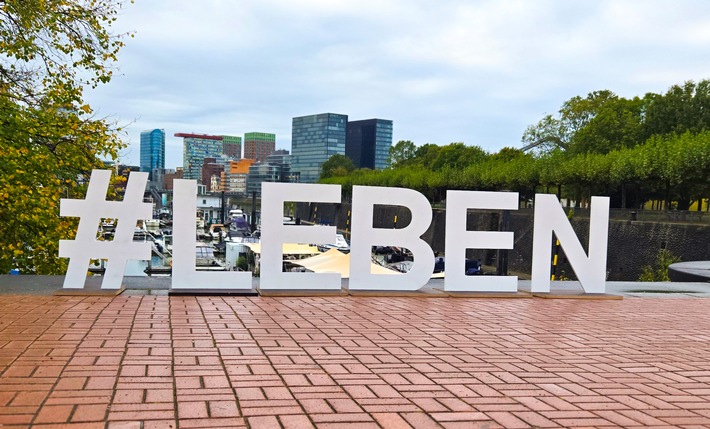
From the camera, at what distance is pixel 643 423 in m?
3.97

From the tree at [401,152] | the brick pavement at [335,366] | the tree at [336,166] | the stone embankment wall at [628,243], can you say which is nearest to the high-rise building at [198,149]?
the tree at [336,166]

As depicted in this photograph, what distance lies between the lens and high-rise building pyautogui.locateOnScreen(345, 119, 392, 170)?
6939 inches

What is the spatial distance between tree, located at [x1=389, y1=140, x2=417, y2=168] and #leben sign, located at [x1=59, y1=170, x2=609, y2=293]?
8239cm

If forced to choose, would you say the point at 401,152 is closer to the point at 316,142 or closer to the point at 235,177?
the point at 235,177

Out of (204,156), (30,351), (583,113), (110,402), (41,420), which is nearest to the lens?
(41,420)

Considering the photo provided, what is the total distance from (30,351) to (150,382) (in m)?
1.39

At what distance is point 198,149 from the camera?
184 metres

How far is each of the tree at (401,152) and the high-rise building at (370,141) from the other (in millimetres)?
80983

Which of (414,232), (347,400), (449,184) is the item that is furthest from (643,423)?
(449,184)

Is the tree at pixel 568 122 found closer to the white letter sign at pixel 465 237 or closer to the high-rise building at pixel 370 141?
the white letter sign at pixel 465 237

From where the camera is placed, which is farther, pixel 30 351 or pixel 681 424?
pixel 30 351

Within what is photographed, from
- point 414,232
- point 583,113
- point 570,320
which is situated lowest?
point 570,320

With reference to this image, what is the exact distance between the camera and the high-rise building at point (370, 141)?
578 ft

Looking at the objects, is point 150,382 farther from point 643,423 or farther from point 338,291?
point 338,291
